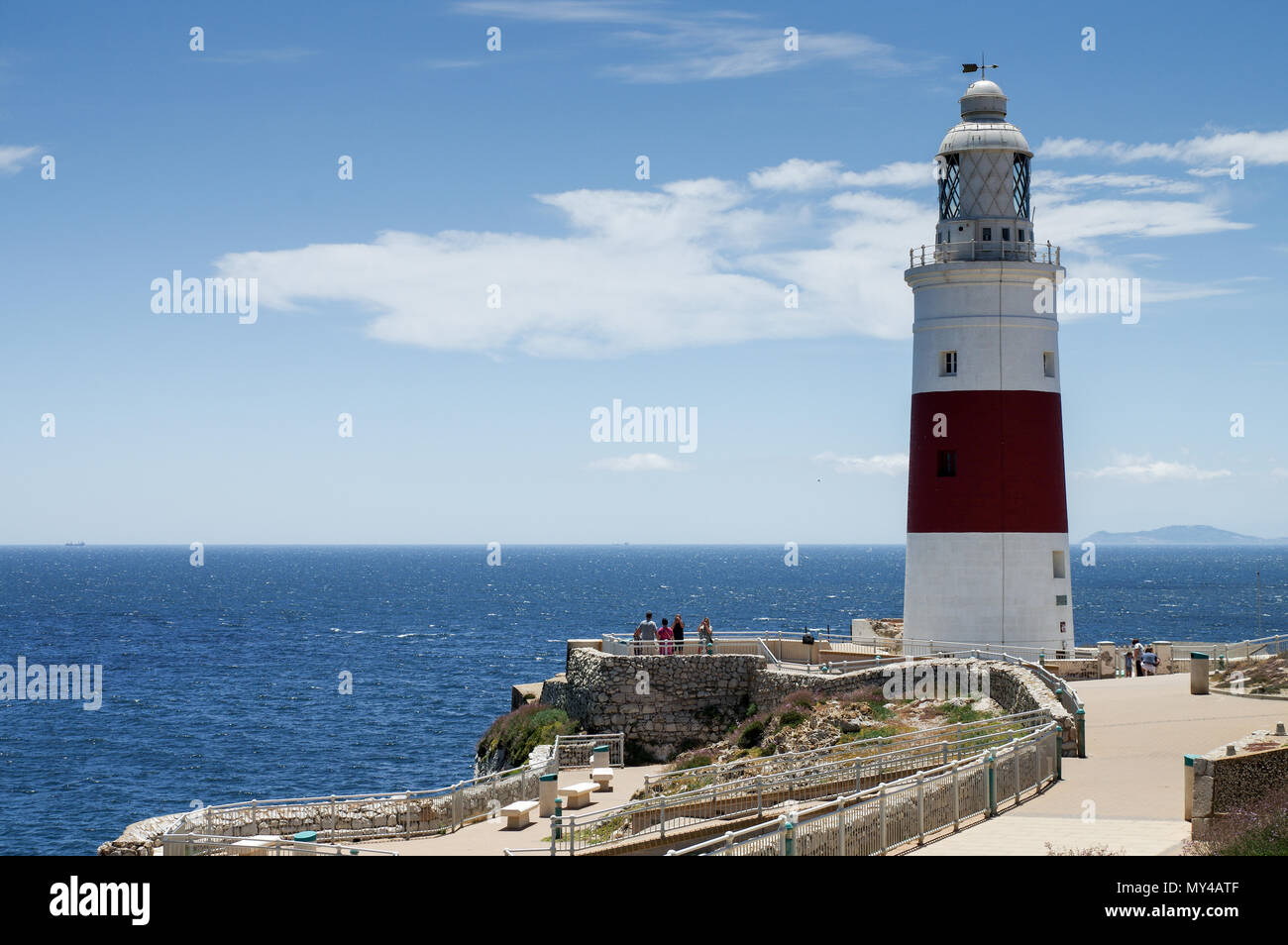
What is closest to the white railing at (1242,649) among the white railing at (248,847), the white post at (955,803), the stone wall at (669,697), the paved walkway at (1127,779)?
the paved walkway at (1127,779)

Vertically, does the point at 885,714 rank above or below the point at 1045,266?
below

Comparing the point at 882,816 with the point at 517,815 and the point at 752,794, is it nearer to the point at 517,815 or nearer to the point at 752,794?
the point at 752,794

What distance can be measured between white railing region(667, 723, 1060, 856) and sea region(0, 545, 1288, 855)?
28.2 m

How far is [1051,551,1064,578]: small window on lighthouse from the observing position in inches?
1437

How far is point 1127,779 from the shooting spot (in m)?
21.6

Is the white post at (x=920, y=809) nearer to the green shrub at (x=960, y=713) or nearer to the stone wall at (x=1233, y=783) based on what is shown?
the stone wall at (x=1233, y=783)

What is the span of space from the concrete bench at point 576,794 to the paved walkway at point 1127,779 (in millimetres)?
10579

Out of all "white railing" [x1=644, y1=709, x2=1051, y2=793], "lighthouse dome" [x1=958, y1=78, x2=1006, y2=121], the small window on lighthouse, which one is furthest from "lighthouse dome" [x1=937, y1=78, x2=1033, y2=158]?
"white railing" [x1=644, y1=709, x2=1051, y2=793]

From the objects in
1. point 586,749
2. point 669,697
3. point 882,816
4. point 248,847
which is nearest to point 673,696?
point 669,697

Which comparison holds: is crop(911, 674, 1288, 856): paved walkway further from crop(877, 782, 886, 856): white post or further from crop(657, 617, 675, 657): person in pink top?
crop(657, 617, 675, 657): person in pink top
